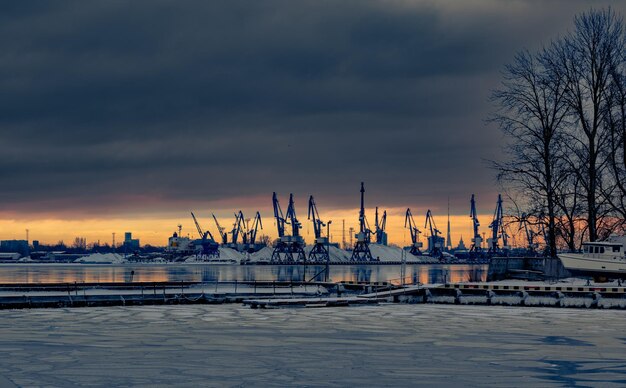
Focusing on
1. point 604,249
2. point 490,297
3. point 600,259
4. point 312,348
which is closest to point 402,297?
point 490,297

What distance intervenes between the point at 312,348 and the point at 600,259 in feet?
123

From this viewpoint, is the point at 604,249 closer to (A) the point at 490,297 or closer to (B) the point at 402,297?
(A) the point at 490,297

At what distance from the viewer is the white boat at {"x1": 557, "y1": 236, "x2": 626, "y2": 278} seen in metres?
60.8

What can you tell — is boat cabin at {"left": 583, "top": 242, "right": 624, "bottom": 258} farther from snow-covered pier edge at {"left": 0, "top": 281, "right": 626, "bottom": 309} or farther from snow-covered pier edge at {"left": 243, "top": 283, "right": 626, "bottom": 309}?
snow-covered pier edge at {"left": 243, "top": 283, "right": 626, "bottom": 309}

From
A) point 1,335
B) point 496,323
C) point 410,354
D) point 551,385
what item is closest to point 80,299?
point 1,335

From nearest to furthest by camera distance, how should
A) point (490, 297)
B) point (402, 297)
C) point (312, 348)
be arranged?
point (312, 348) → point (490, 297) → point (402, 297)

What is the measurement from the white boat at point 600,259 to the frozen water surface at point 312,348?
43.9 ft

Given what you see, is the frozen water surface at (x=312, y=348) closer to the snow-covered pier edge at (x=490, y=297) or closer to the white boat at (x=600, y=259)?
the snow-covered pier edge at (x=490, y=297)

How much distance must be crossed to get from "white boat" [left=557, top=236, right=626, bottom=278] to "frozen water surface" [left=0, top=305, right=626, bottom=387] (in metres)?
13.4

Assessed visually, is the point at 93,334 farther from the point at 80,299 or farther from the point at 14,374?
the point at 80,299

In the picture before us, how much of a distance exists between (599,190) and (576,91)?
301 inches

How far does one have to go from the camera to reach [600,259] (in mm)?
61312

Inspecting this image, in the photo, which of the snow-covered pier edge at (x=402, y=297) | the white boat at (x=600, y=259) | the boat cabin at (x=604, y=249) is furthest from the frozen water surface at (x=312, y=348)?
the white boat at (x=600, y=259)

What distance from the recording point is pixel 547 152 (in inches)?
2522
